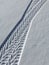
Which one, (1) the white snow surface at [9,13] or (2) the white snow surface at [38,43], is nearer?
(2) the white snow surface at [38,43]

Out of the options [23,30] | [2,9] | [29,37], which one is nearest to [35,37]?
[29,37]

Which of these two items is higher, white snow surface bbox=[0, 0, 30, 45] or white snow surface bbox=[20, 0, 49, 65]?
white snow surface bbox=[20, 0, 49, 65]

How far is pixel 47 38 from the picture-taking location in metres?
9.35

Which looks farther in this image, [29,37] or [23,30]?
[23,30]

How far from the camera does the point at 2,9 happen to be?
42.9 feet

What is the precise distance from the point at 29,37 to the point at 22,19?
206 cm

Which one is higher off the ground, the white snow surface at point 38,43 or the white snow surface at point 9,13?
the white snow surface at point 38,43

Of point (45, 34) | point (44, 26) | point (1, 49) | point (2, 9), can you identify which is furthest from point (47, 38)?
point (2, 9)

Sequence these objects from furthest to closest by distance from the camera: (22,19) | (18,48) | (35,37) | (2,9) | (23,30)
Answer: (2,9) → (22,19) → (23,30) → (35,37) → (18,48)

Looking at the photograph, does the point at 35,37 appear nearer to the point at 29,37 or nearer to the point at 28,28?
the point at 29,37

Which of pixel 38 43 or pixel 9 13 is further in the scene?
pixel 9 13

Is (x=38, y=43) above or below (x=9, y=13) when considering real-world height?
above

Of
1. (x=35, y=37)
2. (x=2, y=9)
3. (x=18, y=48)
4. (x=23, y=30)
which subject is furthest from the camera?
(x=2, y=9)

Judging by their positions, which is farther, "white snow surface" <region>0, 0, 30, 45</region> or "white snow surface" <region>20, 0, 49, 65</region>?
"white snow surface" <region>0, 0, 30, 45</region>
